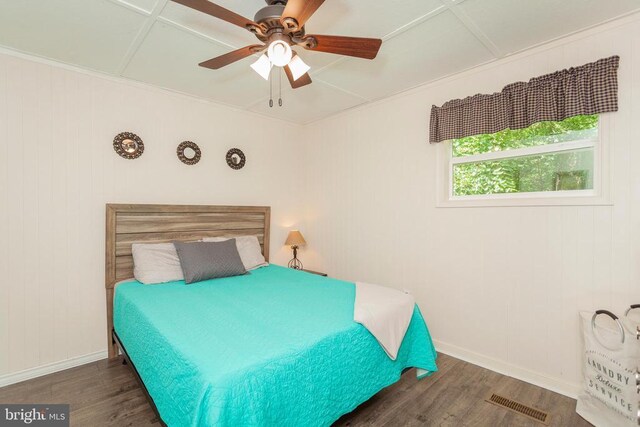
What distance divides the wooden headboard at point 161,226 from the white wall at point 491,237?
110 centimetres

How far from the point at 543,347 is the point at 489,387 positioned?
1.63ft

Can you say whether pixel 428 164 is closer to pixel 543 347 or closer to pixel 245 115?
pixel 543 347

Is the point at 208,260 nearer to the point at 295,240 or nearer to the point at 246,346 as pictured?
the point at 295,240

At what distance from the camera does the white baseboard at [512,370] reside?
2186mm

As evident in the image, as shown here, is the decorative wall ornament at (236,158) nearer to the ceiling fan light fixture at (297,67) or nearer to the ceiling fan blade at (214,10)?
the ceiling fan light fixture at (297,67)

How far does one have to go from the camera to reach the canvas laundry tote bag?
1730 mm

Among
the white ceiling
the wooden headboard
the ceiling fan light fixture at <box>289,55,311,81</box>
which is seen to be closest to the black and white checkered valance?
the white ceiling

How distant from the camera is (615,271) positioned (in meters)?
2.02

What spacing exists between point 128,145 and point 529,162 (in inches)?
137

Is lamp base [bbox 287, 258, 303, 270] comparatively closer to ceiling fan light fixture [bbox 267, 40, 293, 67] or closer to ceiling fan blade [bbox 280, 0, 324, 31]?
ceiling fan light fixture [bbox 267, 40, 293, 67]

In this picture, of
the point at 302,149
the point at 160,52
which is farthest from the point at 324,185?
the point at 160,52

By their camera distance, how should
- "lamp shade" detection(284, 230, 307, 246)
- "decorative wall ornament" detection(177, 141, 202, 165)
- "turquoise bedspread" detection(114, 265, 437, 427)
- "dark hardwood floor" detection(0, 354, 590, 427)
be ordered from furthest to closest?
1. "lamp shade" detection(284, 230, 307, 246)
2. "decorative wall ornament" detection(177, 141, 202, 165)
3. "dark hardwood floor" detection(0, 354, 590, 427)
4. "turquoise bedspread" detection(114, 265, 437, 427)

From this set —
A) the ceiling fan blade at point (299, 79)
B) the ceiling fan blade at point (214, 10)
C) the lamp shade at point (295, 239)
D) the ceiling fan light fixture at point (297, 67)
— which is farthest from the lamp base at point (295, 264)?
the ceiling fan blade at point (214, 10)

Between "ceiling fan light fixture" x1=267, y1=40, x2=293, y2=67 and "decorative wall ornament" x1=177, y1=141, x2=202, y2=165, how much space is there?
1.89m
